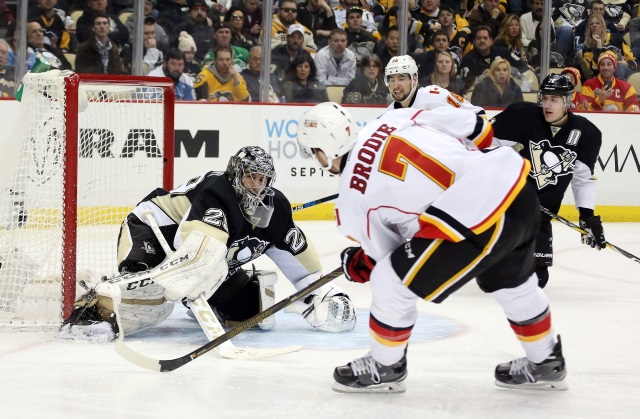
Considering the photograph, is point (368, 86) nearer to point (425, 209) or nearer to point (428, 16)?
point (428, 16)

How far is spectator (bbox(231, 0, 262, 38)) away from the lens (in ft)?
23.5

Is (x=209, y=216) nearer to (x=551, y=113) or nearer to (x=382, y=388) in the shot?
(x=382, y=388)

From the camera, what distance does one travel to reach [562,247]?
640 centimetres

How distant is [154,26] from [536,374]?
14.7ft

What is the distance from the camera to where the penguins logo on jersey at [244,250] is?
3686mm

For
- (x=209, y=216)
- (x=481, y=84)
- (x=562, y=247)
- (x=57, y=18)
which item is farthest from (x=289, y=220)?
(x=481, y=84)

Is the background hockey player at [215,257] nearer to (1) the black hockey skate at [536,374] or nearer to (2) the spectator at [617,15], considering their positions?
(1) the black hockey skate at [536,374]

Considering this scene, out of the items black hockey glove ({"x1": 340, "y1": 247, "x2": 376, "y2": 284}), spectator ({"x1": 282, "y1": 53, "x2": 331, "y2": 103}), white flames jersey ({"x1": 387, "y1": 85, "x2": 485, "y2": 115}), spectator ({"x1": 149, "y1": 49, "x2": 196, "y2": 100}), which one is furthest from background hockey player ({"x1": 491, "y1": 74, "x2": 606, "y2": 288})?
spectator ({"x1": 149, "y1": 49, "x2": 196, "y2": 100})

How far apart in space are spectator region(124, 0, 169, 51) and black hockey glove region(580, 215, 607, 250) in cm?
323

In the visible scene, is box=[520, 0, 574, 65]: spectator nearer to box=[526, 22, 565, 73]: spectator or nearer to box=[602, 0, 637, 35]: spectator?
box=[526, 22, 565, 73]: spectator

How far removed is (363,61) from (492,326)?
12.2 ft

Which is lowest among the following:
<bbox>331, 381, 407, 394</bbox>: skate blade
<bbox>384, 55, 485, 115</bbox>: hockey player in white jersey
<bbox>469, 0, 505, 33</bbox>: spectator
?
<bbox>331, 381, 407, 394</bbox>: skate blade

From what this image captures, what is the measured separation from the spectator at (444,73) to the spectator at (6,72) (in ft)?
9.22

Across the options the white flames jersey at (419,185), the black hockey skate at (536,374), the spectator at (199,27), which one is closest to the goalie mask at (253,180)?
the white flames jersey at (419,185)
